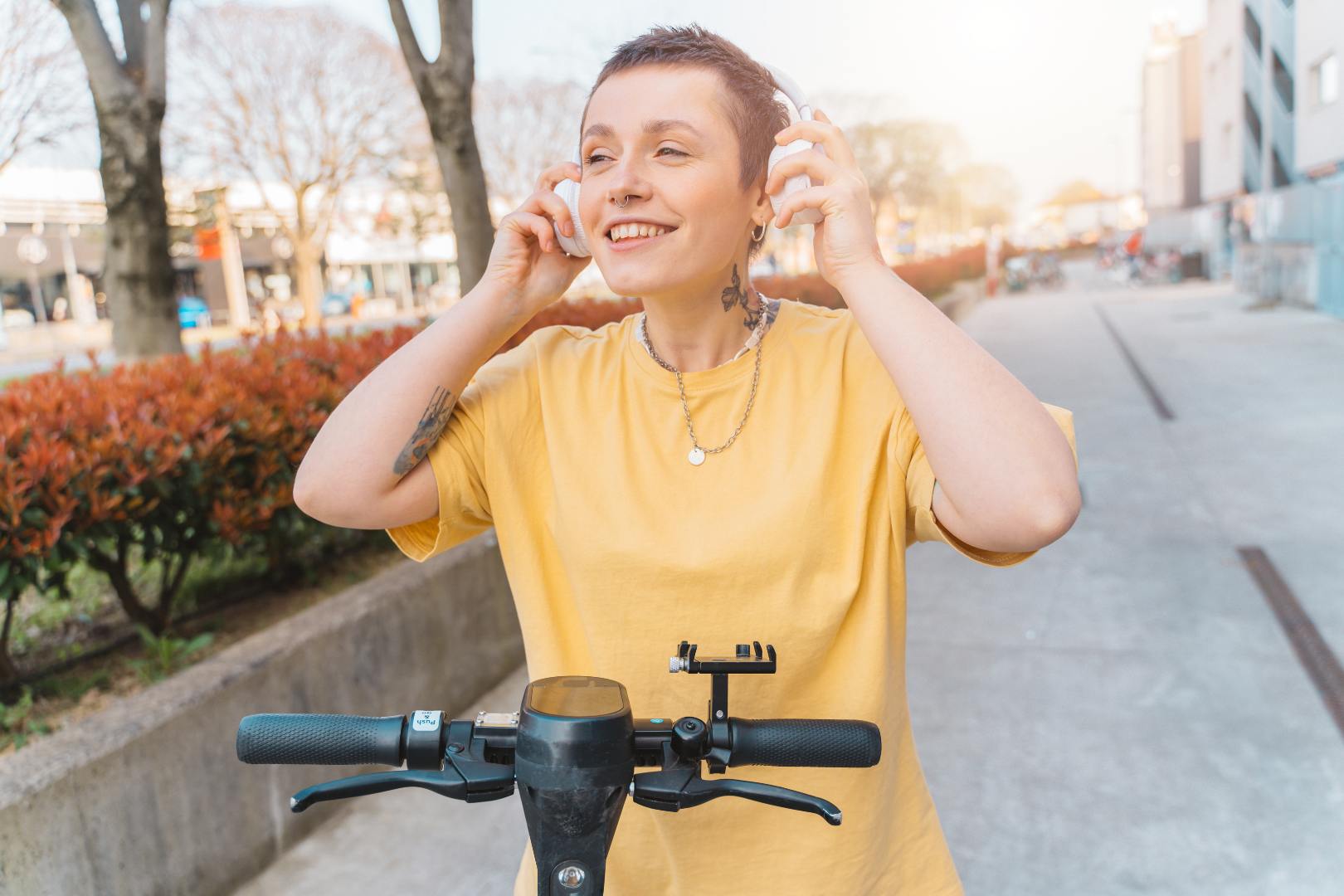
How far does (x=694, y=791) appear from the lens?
1066mm

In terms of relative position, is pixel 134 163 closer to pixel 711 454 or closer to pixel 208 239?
pixel 711 454

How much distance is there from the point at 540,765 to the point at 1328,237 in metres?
19.0

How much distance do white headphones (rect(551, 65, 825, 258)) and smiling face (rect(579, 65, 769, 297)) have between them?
0.20 ft

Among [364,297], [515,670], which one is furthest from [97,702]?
[364,297]

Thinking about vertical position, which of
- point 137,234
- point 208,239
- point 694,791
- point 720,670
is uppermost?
point 208,239

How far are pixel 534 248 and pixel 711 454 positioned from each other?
41 cm

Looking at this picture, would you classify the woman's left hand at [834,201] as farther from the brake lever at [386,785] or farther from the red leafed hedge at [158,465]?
the red leafed hedge at [158,465]

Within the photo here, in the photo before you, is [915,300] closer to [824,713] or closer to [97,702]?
[824,713]

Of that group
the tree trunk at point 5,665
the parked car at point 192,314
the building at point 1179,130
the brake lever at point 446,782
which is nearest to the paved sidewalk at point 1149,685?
the brake lever at point 446,782

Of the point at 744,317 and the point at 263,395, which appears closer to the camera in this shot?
the point at 744,317

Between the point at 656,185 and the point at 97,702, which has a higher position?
the point at 656,185

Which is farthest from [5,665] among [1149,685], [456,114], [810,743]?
[456,114]

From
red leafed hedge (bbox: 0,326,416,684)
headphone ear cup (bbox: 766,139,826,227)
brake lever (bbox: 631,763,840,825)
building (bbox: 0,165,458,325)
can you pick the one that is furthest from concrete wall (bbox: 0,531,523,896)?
building (bbox: 0,165,458,325)

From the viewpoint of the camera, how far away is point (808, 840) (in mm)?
1353
